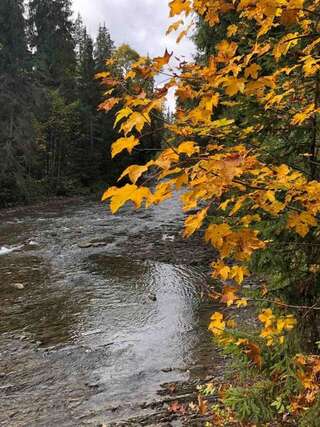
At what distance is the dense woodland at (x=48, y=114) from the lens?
1046 inches

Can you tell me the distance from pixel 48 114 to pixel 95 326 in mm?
26711

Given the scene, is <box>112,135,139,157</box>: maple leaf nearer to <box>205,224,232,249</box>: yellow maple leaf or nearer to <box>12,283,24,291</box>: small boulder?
<box>205,224,232,249</box>: yellow maple leaf

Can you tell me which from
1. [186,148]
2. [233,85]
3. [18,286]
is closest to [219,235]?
[186,148]

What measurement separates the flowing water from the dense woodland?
855cm

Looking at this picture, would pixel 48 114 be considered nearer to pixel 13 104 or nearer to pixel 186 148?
pixel 13 104

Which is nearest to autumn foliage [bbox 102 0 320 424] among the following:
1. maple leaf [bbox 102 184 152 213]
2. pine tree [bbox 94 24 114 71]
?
maple leaf [bbox 102 184 152 213]

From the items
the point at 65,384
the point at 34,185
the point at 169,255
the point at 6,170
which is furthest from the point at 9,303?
the point at 34,185

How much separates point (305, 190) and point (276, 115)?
167cm

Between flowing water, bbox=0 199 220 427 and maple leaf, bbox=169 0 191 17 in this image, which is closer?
maple leaf, bbox=169 0 191 17

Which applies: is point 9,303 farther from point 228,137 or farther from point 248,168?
point 248,168

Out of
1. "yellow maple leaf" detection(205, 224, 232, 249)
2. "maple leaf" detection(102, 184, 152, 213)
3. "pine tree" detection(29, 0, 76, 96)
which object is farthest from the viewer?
"pine tree" detection(29, 0, 76, 96)

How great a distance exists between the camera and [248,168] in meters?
2.01

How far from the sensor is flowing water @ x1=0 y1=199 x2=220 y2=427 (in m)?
6.20

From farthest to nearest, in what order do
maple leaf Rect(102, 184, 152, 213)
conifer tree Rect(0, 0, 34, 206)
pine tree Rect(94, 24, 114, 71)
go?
pine tree Rect(94, 24, 114, 71)
conifer tree Rect(0, 0, 34, 206)
maple leaf Rect(102, 184, 152, 213)
